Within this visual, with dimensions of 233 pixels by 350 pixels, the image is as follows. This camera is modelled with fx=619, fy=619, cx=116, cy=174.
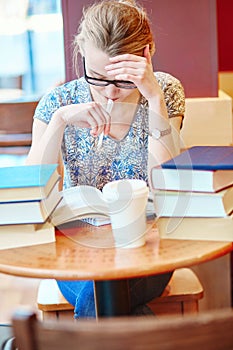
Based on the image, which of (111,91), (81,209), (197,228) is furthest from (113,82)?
(197,228)

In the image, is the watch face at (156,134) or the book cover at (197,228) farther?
the watch face at (156,134)

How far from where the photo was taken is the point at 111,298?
1.39 m

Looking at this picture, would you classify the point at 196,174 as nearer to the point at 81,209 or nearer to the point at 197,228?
the point at 197,228

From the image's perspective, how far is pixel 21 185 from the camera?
52.8 inches

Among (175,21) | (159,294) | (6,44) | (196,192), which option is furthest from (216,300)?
(6,44)

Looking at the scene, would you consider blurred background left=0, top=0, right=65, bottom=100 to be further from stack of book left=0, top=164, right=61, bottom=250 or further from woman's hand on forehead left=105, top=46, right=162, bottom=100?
stack of book left=0, top=164, right=61, bottom=250

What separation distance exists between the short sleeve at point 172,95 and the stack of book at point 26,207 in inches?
24.4

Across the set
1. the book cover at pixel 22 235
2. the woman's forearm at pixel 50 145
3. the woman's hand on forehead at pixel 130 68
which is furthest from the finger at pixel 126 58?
the book cover at pixel 22 235

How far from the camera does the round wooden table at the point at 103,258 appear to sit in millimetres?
1227

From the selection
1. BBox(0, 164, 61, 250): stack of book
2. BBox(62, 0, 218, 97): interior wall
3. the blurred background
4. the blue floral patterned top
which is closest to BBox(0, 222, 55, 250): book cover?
BBox(0, 164, 61, 250): stack of book

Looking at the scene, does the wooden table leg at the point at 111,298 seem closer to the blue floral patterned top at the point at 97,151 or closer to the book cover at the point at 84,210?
the book cover at the point at 84,210

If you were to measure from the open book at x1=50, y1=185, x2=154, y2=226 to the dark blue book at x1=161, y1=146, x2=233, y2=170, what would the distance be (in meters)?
0.16

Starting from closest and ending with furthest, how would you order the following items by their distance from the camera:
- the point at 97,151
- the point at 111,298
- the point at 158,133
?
the point at 111,298, the point at 158,133, the point at 97,151

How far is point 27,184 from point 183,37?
1.39 meters
